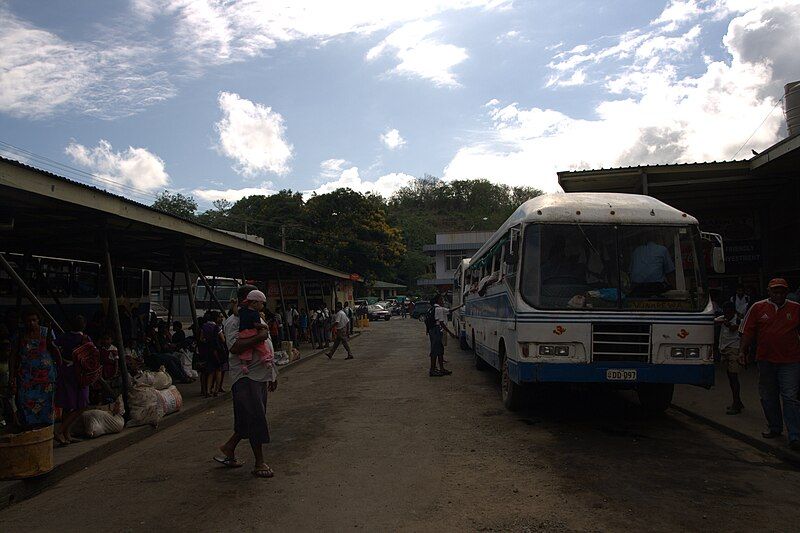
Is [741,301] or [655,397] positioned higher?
[741,301]

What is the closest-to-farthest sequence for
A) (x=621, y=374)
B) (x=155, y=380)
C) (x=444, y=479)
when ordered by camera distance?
1. (x=444, y=479)
2. (x=621, y=374)
3. (x=155, y=380)

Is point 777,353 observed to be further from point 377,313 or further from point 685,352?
point 377,313

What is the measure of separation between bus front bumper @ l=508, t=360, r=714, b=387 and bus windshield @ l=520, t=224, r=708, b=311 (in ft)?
2.41

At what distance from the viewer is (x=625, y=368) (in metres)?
7.74

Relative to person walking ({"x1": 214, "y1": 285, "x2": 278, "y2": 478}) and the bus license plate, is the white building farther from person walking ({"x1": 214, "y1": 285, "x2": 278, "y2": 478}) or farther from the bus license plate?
person walking ({"x1": 214, "y1": 285, "x2": 278, "y2": 478})

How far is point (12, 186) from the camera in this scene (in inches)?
249

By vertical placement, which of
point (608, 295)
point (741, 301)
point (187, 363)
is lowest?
point (187, 363)

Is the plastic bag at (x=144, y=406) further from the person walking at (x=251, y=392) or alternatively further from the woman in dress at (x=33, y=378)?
the person walking at (x=251, y=392)

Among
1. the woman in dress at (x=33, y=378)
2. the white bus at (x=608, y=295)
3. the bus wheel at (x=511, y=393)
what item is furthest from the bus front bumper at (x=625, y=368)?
the woman in dress at (x=33, y=378)

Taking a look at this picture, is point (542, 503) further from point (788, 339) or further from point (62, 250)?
point (62, 250)

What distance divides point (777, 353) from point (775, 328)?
0.92ft

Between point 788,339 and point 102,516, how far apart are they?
7.20m

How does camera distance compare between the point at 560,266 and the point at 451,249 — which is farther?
the point at 451,249

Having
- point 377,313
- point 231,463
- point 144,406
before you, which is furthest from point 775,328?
point 377,313
